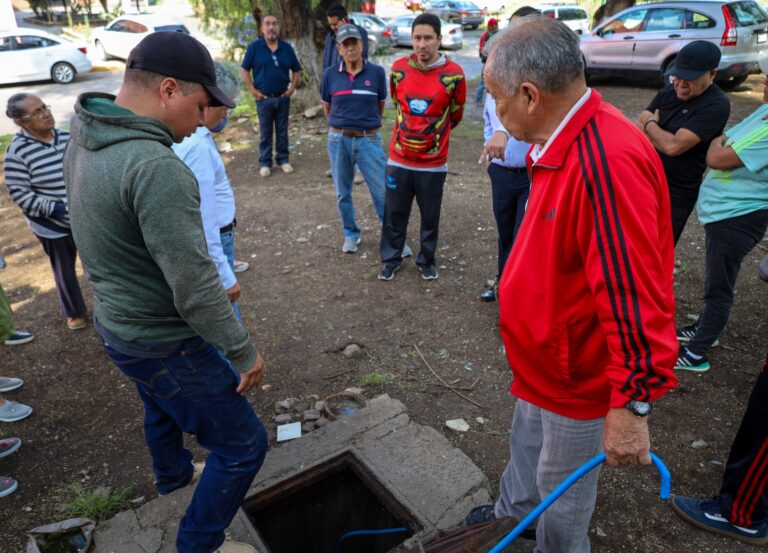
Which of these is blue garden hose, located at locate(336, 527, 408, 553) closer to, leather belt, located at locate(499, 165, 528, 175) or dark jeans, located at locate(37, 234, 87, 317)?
leather belt, located at locate(499, 165, 528, 175)

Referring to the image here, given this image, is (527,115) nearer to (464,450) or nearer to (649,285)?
(649,285)

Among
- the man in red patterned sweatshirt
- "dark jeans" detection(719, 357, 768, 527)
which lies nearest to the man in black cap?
"dark jeans" detection(719, 357, 768, 527)

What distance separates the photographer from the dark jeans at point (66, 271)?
4.03 metres

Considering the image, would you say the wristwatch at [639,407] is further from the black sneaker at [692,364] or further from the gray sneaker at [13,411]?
the gray sneaker at [13,411]

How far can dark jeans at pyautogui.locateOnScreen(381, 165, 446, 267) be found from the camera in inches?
180

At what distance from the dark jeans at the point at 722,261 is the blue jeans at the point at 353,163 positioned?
8.95ft

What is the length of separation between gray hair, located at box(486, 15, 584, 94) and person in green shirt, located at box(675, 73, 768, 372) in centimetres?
202

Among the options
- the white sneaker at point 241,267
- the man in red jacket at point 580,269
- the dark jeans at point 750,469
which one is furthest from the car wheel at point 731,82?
the man in red jacket at point 580,269

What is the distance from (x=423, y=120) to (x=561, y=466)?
3043mm

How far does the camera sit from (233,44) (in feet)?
36.4

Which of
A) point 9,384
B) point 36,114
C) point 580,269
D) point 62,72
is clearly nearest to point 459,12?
point 62,72

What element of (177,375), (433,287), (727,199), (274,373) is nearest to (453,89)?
(433,287)

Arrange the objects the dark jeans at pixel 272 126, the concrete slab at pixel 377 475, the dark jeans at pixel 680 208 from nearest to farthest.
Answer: the concrete slab at pixel 377 475 → the dark jeans at pixel 680 208 → the dark jeans at pixel 272 126

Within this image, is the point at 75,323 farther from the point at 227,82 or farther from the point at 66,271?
the point at 227,82
